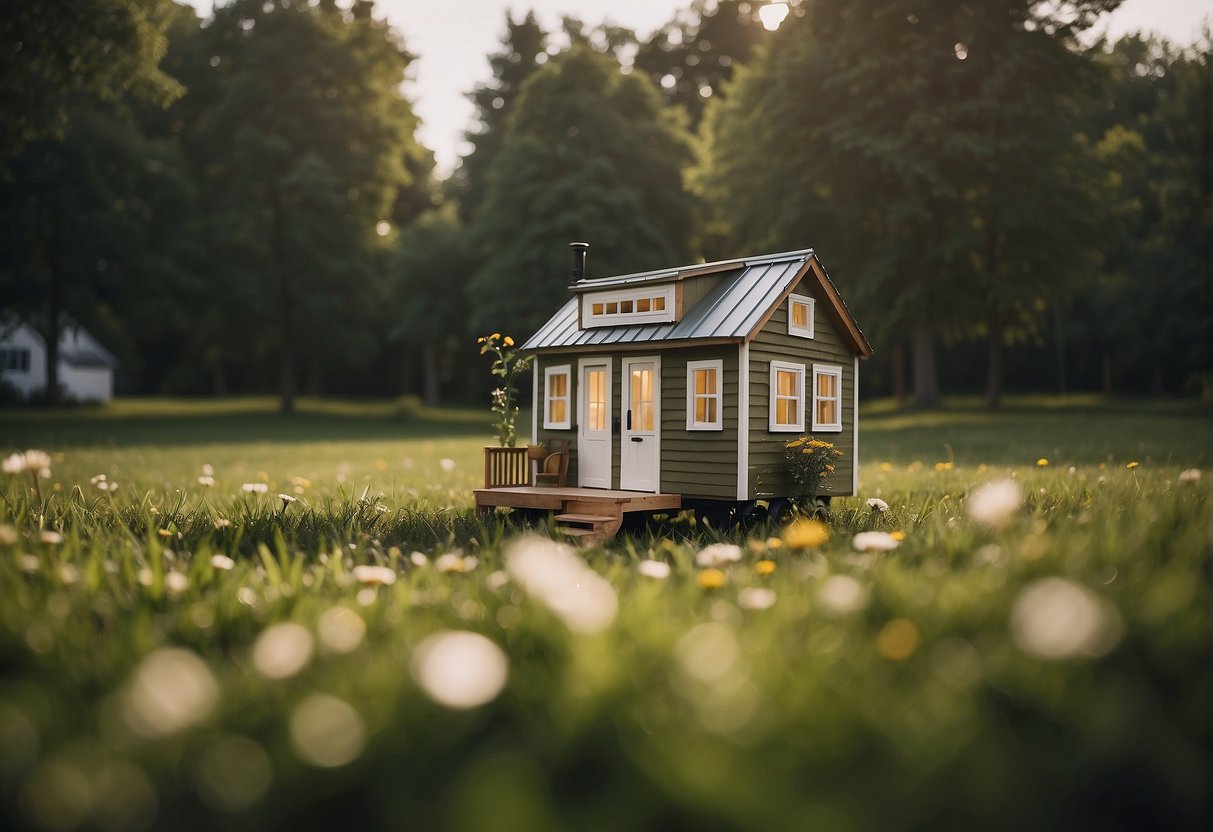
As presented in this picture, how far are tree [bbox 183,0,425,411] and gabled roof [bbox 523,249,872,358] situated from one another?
1215 inches

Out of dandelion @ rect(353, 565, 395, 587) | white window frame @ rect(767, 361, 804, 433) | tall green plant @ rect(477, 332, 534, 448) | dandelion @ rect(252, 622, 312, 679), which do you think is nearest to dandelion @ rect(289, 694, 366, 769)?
dandelion @ rect(252, 622, 312, 679)

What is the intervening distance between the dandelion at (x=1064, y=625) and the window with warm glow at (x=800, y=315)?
705cm

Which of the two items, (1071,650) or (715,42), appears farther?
(715,42)

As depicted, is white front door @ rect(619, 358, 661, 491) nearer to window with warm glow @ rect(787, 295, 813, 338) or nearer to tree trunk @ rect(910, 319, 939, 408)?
window with warm glow @ rect(787, 295, 813, 338)

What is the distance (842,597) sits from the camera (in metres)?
3.85

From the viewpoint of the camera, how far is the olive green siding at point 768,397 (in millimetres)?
9727

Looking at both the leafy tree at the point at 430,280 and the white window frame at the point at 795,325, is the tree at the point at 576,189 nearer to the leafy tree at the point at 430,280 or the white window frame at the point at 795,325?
the leafy tree at the point at 430,280

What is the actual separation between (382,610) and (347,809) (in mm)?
1583

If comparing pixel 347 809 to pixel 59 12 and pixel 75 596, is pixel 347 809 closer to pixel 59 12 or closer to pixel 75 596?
pixel 75 596

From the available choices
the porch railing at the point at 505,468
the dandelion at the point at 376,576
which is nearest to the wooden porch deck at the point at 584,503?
the porch railing at the point at 505,468

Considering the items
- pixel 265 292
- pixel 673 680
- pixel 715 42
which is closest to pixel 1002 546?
pixel 673 680

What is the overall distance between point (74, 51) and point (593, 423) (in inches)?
561

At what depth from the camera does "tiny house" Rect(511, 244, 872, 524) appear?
9672 millimetres

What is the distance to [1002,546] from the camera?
5.00 meters
